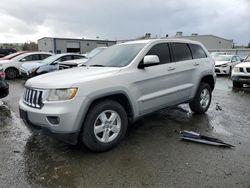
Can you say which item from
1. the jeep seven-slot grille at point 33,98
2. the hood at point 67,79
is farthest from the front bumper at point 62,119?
the hood at point 67,79

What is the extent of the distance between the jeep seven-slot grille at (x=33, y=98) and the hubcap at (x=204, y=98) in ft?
Result: 12.9

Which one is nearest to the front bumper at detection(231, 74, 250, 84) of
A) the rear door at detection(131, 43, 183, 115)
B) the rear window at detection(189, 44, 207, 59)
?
Answer: the rear window at detection(189, 44, 207, 59)

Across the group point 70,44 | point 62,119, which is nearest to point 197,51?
point 62,119

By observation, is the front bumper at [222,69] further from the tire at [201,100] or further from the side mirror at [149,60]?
the side mirror at [149,60]

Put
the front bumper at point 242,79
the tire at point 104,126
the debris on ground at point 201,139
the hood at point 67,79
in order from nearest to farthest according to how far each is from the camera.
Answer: the hood at point 67,79 < the tire at point 104,126 < the debris on ground at point 201,139 < the front bumper at point 242,79

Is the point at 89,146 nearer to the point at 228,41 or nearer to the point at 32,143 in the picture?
the point at 32,143

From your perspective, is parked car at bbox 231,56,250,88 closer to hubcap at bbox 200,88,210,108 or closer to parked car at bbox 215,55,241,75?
hubcap at bbox 200,88,210,108

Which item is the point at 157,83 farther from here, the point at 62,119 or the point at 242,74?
the point at 242,74

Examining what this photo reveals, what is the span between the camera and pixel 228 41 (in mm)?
44469

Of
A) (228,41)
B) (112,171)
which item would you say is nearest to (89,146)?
(112,171)

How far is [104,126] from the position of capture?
4.14 metres

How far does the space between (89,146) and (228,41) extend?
45453 mm

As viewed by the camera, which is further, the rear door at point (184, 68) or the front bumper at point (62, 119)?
the rear door at point (184, 68)

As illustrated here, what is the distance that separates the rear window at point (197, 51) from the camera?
6.14 metres
